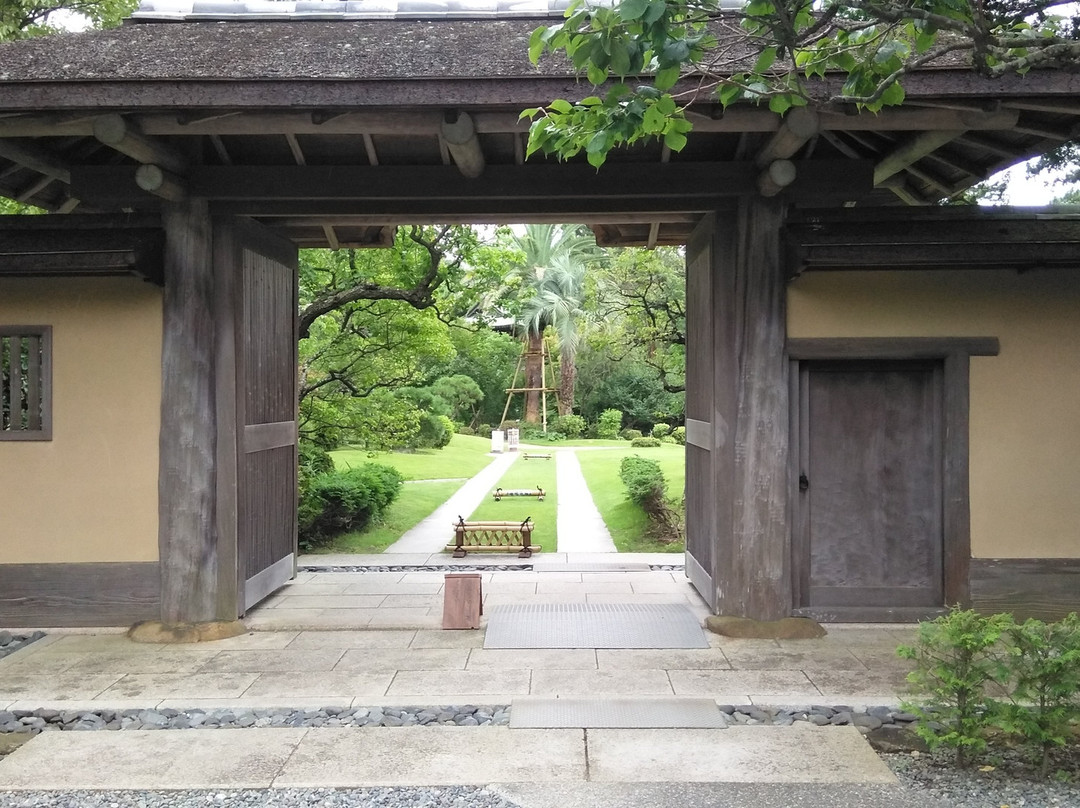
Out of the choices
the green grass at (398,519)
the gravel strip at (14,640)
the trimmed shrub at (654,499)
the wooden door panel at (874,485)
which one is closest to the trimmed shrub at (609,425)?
the green grass at (398,519)

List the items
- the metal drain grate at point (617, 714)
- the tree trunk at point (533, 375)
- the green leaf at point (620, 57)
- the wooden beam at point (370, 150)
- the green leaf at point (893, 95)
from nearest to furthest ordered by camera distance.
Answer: the green leaf at point (620, 57), the green leaf at point (893, 95), the metal drain grate at point (617, 714), the wooden beam at point (370, 150), the tree trunk at point (533, 375)

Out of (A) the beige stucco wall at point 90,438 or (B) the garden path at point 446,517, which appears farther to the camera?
(B) the garden path at point 446,517

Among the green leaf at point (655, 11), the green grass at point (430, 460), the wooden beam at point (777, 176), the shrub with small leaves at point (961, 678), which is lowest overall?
the green grass at point (430, 460)

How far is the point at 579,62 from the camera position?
304 centimetres

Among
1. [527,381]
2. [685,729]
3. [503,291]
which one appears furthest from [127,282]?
[527,381]

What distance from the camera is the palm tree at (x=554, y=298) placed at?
38625 millimetres

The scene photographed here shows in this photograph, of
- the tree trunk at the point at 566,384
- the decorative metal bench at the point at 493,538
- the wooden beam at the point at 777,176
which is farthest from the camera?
the tree trunk at the point at 566,384

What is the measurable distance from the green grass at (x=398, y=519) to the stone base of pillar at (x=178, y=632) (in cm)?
517

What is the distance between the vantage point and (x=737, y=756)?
392 cm

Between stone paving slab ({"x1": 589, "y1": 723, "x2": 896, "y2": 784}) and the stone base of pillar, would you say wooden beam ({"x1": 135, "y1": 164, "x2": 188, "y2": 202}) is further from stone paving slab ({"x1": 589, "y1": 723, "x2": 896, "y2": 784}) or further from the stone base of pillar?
stone paving slab ({"x1": 589, "y1": 723, "x2": 896, "y2": 784})

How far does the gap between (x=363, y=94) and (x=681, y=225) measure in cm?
360

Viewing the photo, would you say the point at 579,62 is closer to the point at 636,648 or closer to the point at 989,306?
the point at 636,648

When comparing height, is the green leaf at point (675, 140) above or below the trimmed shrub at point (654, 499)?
above

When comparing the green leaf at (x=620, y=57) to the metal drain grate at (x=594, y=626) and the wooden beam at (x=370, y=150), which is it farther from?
the metal drain grate at (x=594, y=626)
